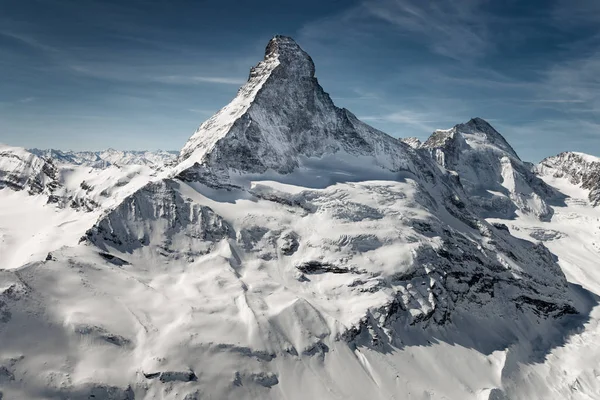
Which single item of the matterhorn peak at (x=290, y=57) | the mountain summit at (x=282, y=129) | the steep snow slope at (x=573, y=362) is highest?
the matterhorn peak at (x=290, y=57)

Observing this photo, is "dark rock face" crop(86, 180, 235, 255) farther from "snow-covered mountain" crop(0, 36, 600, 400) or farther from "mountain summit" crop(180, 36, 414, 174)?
"mountain summit" crop(180, 36, 414, 174)

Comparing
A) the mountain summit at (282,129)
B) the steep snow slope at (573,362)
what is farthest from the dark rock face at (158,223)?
the steep snow slope at (573,362)

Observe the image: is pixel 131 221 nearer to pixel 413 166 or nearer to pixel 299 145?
pixel 299 145

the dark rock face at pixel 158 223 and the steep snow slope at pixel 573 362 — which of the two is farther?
the dark rock face at pixel 158 223

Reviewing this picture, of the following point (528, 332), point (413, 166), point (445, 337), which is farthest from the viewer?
point (413, 166)

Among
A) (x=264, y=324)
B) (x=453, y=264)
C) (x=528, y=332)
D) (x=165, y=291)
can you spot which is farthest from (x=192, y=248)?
(x=528, y=332)

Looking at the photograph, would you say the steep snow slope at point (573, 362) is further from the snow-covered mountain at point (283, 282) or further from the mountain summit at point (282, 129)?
the mountain summit at point (282, 129)
